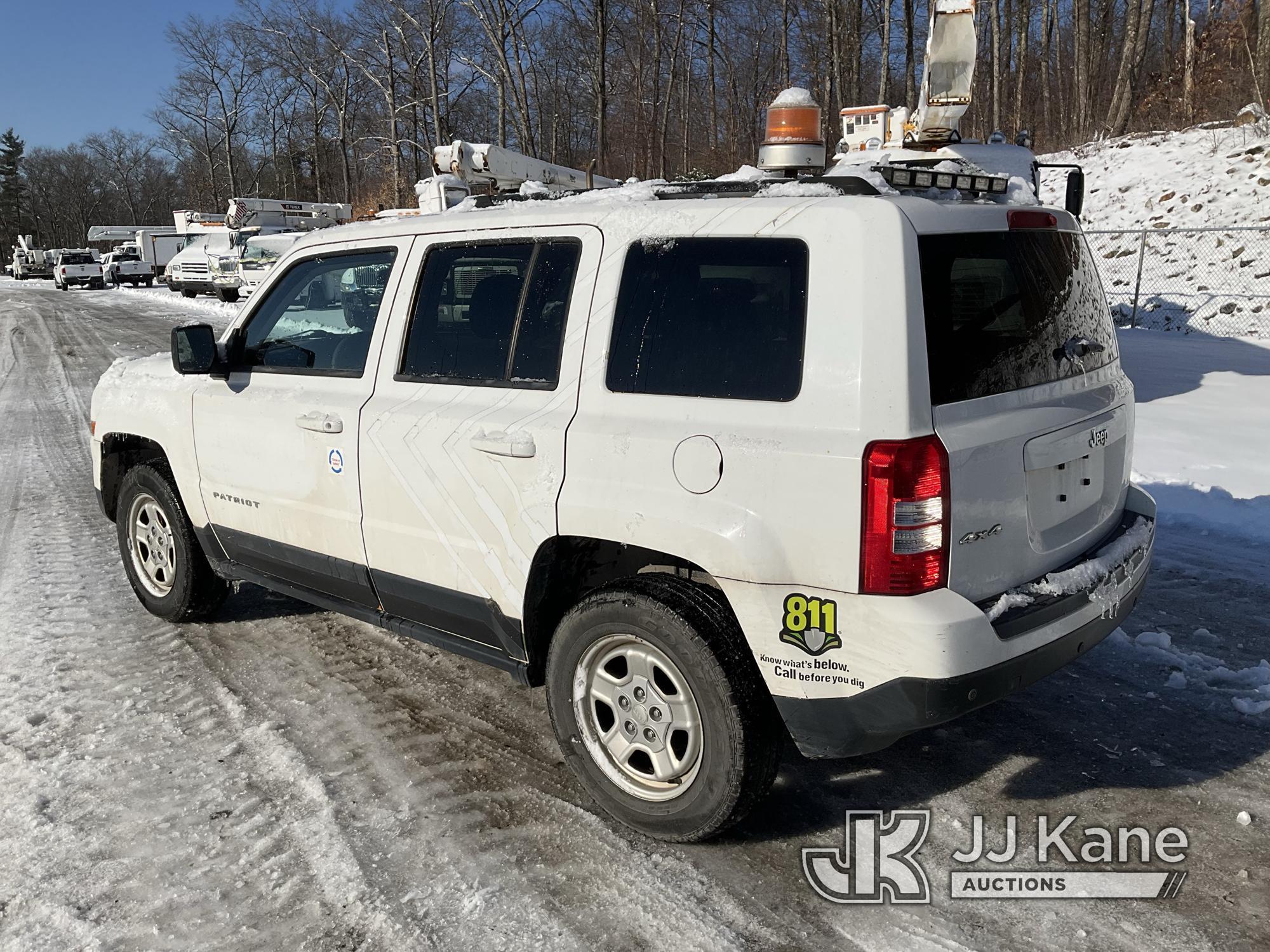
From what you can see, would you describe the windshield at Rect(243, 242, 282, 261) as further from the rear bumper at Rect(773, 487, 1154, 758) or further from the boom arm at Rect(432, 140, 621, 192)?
the rear bumper at Rect(773, 487, 1154, 758)

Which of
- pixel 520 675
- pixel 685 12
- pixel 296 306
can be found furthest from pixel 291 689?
pixel 685 12

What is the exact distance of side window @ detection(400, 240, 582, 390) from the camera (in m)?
3.25

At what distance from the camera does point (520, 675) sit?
3.49 meters

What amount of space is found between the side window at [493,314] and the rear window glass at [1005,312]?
1204mm

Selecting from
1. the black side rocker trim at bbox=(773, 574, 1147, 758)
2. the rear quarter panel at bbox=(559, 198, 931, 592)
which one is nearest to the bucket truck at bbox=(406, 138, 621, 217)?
the rear quarter panel at bbox=(559, 198, 931, 592)

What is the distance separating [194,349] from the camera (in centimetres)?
428

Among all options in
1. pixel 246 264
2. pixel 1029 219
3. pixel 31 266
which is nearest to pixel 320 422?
pixel 1029 219

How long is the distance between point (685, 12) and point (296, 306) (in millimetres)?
39024

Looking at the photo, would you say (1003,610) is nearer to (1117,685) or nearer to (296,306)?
(1117,685)

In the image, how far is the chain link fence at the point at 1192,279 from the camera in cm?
1559

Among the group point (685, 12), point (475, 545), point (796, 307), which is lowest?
point (475, 545)

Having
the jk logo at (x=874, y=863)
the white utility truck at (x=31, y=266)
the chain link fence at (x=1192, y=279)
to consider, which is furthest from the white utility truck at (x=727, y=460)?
the white utility truck at (x=31, y=266)

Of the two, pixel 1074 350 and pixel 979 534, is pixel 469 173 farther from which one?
pixel 979 534

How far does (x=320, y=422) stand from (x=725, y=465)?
6.30 feet
